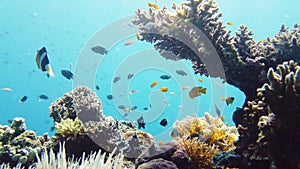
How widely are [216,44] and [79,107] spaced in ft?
15.5

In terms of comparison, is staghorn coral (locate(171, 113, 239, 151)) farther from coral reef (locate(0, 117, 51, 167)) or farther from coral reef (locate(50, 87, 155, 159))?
coral reef (locate(0, 117, 51, 167))

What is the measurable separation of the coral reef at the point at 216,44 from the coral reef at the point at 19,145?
406 cm

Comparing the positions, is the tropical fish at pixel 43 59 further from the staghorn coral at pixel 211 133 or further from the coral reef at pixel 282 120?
the coral reef at pixel 282 120

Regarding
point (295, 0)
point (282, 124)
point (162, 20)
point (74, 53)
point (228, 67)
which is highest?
point (74, 53)

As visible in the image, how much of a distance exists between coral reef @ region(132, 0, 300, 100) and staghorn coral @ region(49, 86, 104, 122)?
3315 mm

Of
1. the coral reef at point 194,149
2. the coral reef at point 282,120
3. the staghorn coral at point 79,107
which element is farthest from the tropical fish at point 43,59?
the coral reef at point 282,120

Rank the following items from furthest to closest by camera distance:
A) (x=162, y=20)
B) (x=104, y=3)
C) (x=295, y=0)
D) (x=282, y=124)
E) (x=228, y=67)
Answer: (x=104, y=3) → (x=295, y=0) → (x=162, y=20) → (x=228, y=67) → (x=282, y=124)

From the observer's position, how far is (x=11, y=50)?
70500mm

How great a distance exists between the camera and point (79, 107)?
8.02 metres

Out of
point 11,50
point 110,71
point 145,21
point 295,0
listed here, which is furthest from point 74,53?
point 145,21

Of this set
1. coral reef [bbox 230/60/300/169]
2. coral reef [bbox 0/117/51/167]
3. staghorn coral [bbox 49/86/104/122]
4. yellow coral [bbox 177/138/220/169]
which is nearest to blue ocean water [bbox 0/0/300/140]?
Answer: staghorn coral [bbox 49/86/104/122]

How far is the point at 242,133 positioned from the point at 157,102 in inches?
2019

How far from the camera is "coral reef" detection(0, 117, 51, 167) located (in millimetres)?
5953

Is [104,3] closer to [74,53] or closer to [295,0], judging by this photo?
[74,53]
